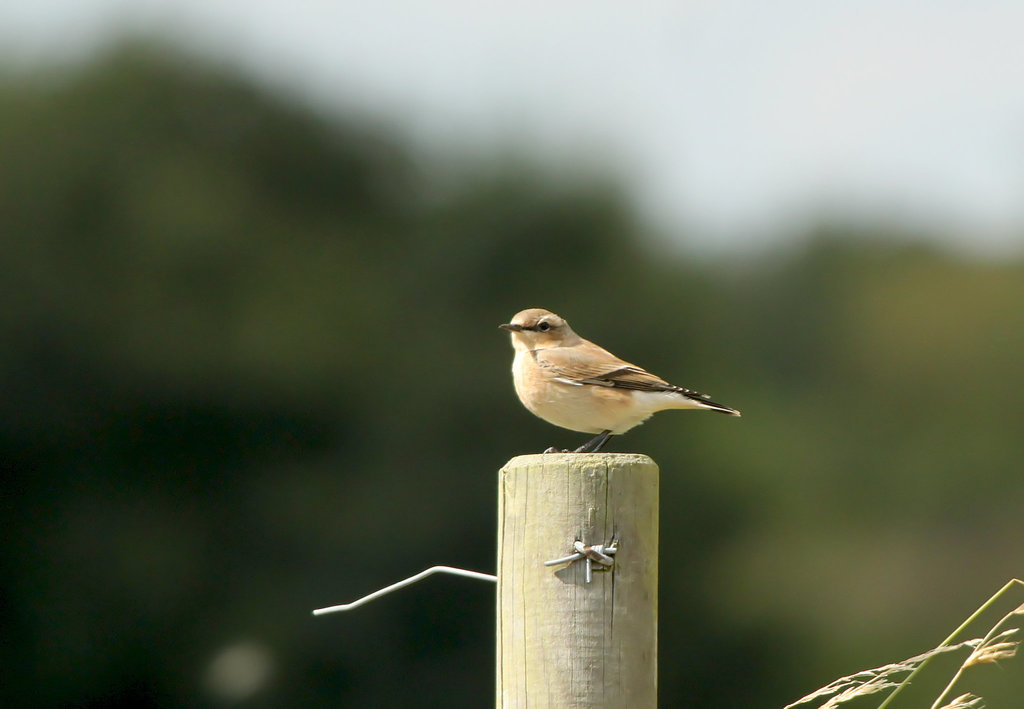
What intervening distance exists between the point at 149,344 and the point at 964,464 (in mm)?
28578

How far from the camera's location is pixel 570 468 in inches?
144

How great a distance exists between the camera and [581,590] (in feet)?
11.8

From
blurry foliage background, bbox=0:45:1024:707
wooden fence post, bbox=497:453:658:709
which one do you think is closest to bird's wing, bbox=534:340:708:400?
wooden fence post, bbox=497:453:658:709

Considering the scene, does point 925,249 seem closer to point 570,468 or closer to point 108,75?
point 108,75

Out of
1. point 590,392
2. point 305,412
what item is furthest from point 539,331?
point 305,412

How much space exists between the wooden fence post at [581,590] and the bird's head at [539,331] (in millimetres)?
4074

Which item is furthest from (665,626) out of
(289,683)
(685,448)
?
(289,683)

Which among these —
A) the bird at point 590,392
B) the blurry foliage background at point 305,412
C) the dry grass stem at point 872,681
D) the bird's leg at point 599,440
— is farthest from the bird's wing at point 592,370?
the blurry foliage background at point 305,412

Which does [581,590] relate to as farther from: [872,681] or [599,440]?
[599,440]

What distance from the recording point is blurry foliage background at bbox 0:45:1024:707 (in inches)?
1086

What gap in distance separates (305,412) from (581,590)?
91.2ft

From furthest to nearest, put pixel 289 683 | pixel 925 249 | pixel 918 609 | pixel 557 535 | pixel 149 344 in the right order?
pixel 925 249 < pixel 918 609 < pixel 149 344 < pixel 289 683 < pixel 557 535

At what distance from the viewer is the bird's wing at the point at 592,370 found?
704cm

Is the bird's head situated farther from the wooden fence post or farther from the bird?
the wooden fence post
